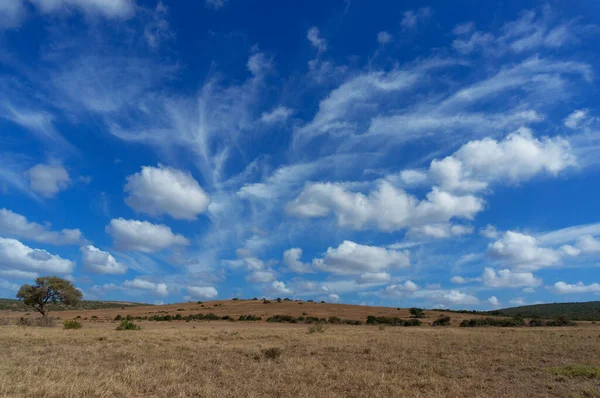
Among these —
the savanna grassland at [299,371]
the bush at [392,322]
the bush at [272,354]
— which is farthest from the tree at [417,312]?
the bush at [272,354]

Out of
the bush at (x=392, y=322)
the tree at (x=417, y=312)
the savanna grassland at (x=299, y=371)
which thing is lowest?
the savanna grassland at (x=299, y=371)

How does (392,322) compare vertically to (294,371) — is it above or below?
above

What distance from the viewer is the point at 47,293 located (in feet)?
158

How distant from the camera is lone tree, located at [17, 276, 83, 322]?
155ft

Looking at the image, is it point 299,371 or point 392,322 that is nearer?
point 299,371

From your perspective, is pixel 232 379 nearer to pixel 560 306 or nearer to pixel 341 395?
pixel 341 395

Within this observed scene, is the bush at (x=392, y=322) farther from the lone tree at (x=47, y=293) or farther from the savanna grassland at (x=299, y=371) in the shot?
the lone tree at (x=47, y=293)

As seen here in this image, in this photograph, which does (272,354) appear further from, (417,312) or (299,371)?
(417,312)

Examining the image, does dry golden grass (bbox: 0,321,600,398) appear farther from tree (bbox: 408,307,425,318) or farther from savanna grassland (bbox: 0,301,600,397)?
tree (bbox: 408,307,425,318)

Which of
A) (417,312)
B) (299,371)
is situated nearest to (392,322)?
(417,312)

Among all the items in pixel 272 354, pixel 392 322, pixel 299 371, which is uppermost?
pixel 392 322

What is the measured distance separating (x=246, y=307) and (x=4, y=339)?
194 feet

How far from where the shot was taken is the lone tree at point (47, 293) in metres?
47.3

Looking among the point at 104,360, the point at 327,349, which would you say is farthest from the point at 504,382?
the point at 104,360
